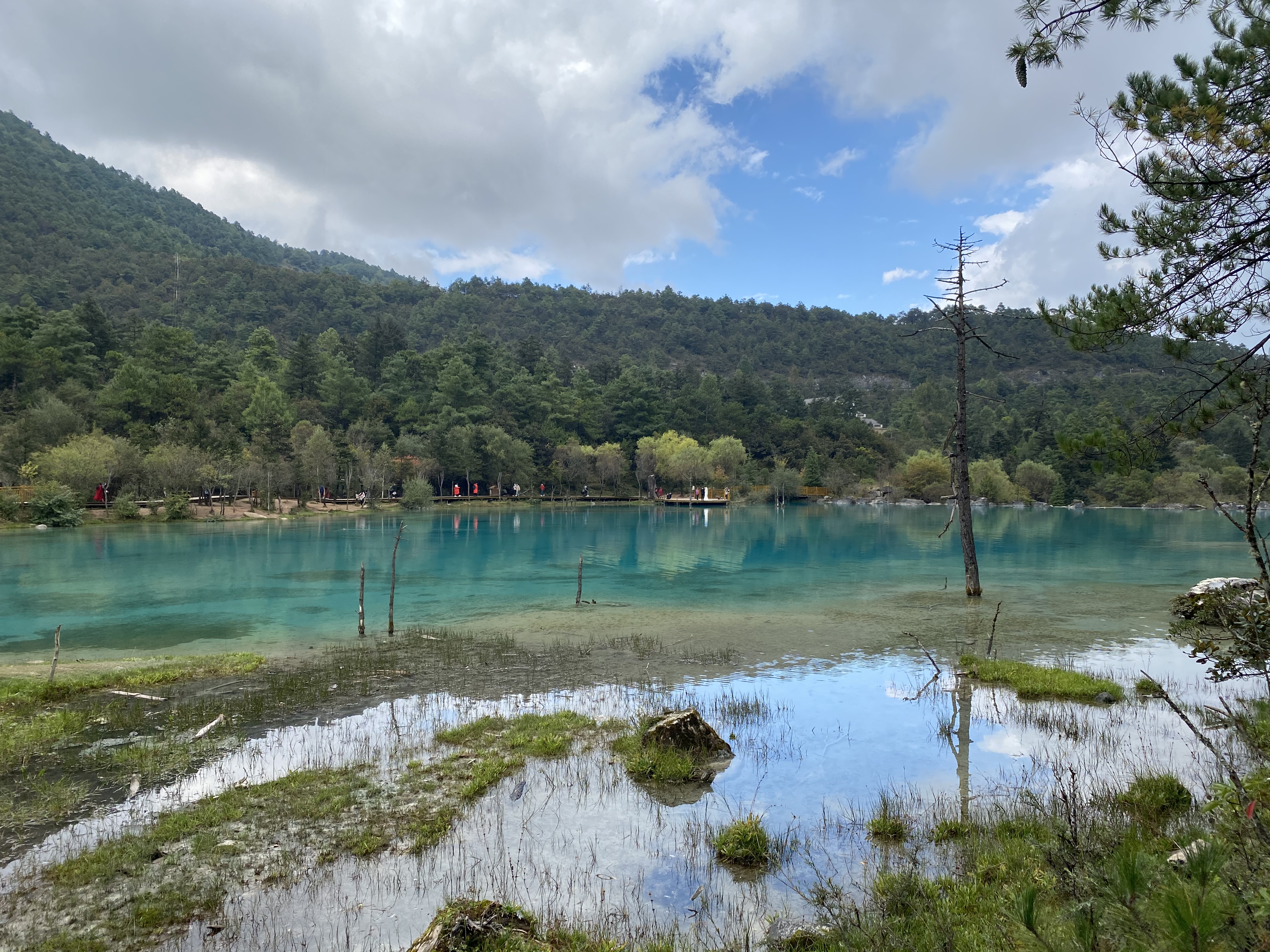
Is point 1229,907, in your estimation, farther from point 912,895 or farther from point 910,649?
point 910,649

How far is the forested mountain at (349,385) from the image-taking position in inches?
3280

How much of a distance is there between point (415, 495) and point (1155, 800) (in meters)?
85.3

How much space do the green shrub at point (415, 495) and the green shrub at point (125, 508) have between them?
2749 centimetres

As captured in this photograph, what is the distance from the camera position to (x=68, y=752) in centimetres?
1122

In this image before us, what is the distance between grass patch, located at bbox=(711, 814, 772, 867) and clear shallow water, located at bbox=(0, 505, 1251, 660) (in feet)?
35.5

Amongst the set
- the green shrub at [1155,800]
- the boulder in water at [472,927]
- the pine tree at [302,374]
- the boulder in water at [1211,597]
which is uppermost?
the pine tree at [302,374]

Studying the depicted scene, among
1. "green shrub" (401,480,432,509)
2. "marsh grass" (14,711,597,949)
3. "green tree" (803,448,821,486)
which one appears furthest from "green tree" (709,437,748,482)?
"marsh grass" (14,711,597,949)

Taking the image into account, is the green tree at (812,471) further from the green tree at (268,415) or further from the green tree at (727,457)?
the green tree at (268,415)

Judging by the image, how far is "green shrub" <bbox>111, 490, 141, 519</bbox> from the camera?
63.9 metres

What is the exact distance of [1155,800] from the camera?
791cm

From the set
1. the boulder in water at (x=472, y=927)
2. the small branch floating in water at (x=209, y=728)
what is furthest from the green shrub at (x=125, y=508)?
the boulder in water at (x=472, y=927)

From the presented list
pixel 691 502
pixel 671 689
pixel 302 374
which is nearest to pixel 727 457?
pixel 691 502

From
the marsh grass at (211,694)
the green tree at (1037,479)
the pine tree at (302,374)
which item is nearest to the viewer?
the marsh grass at (211,694)

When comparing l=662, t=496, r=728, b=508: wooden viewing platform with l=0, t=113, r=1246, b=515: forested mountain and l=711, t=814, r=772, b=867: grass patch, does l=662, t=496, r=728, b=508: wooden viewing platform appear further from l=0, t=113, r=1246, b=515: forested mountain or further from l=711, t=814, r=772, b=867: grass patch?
l=711, t=814, r=772, b=867: grass patch
